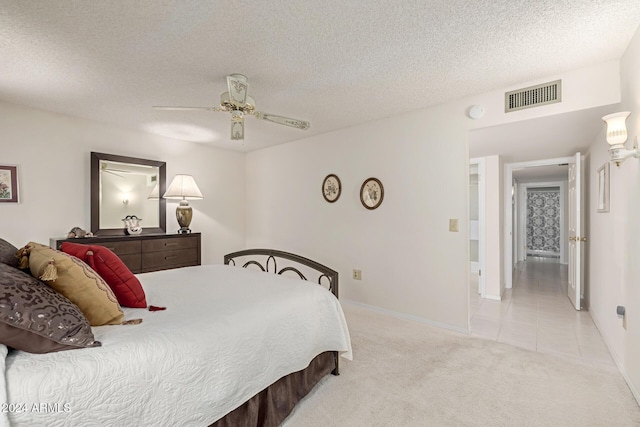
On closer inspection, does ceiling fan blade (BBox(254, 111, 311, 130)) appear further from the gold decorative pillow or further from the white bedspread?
the gold decorative pillow

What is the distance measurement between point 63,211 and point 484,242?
18.6ft

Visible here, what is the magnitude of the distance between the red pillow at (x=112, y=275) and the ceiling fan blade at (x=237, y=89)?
1.47 metres

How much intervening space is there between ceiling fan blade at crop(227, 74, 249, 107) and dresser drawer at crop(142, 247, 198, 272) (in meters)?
2.53

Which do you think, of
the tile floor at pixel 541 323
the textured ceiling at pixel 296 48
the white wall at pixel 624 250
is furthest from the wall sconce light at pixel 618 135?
the tile floor at pixel 541 323

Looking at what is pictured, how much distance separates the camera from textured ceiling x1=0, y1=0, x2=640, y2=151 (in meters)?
1.75

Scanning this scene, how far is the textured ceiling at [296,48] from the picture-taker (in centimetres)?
175

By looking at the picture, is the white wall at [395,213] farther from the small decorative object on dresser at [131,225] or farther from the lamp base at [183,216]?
the small decorative object on dresser at [131,225]

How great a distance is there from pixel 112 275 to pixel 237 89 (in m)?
1.68

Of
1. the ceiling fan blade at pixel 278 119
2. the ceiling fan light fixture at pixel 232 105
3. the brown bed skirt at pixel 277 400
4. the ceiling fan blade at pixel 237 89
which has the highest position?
the ceiling fan blade at pixel 237 89

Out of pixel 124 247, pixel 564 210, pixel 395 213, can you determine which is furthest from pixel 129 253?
pixel 564 210

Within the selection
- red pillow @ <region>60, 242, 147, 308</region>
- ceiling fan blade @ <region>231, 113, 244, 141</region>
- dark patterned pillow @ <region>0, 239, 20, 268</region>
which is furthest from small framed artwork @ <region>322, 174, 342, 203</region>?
dark patterned pillow @ <region>0, 239, 20, 268</region>

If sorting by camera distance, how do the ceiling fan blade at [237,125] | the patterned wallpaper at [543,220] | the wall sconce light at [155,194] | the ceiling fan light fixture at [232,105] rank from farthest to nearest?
the patterned wallpaper at [543,220]
the wall sconce light at [155,194]
the ceiling fan blade at [237,125]
the ceiling fan light fixture at [232,105]

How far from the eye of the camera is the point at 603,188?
287 centimetres

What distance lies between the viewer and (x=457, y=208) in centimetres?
310
